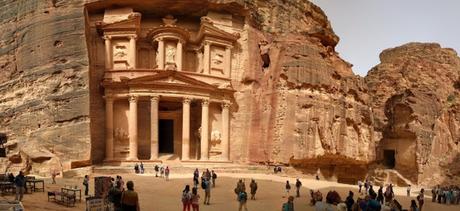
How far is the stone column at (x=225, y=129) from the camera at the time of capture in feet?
114

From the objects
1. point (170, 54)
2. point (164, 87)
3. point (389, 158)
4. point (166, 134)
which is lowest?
point (389, 158)

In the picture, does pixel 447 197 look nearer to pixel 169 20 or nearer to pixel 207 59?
pixel 207 59

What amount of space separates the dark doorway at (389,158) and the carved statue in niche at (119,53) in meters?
→ 30.9

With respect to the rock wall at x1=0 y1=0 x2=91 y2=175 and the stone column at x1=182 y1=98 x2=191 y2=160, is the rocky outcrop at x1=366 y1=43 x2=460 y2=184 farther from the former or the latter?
the rock wall at x1=0 y1=0 x2=91 y2=175

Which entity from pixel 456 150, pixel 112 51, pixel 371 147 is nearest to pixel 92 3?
pixel 112 51

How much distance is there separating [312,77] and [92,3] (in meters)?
18.4

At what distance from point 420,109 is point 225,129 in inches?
876

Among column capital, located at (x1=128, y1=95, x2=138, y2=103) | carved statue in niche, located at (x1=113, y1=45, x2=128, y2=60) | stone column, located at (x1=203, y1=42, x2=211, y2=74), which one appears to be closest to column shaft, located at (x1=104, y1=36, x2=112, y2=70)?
carved statue in niche, located at (x1=113, y1=45, x2=128, y2=60)

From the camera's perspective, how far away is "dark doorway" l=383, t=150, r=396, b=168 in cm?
4914

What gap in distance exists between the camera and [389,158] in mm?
49656

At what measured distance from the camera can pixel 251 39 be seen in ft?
124

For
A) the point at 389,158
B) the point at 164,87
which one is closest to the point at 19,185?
the point at 164,87

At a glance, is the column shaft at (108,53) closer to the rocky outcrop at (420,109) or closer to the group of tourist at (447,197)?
the group of tourist at (447,197)

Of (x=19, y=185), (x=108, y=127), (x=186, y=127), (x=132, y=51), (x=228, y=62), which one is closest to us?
(x=19, y=185)
